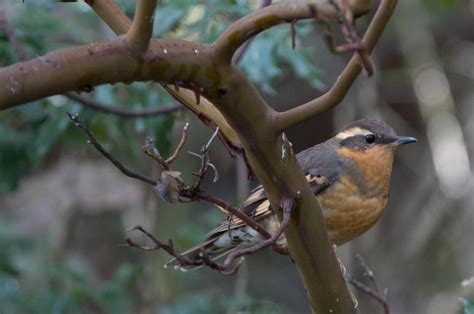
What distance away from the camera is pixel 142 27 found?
229 centimetres

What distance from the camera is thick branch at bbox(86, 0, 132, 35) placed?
8.35 ft

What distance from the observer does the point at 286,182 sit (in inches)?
104

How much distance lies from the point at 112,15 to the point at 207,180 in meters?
6.81

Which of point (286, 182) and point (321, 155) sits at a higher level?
point (286, 182)

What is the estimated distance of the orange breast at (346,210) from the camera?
468cm

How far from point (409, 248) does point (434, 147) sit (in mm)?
844

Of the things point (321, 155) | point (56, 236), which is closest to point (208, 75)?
point (321, 155)

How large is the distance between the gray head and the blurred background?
0.39 m

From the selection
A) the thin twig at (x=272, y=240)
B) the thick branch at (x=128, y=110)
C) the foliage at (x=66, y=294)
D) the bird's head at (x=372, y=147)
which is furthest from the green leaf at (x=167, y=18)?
the thin twig at (x=272, y=240)

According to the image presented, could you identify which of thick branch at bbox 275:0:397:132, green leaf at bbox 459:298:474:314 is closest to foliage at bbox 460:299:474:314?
green leaf at bbox 459:298:474:314

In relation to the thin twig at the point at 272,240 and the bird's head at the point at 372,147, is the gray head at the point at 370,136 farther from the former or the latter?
the thin twig at the point at 272,240

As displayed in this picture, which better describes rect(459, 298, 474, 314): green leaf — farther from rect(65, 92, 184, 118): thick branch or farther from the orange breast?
rect(65, 92, 184, 118): thick branch

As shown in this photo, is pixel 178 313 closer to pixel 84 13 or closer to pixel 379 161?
pixel 379 161

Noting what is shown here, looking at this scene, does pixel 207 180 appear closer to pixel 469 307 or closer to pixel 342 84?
pixel 469 307
